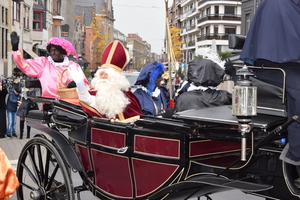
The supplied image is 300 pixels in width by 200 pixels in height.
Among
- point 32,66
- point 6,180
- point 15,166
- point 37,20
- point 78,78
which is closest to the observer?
point 6,180

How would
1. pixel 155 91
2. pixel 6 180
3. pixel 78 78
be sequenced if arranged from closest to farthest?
1. pixel 6 180
2. pixel 78 78
3. pixel 155 91

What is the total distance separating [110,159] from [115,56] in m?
1.20

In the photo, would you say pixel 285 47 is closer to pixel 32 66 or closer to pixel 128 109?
pixel 128 109

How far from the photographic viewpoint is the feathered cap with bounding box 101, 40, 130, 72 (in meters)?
4.19

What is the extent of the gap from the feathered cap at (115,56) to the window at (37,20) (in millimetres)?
38185

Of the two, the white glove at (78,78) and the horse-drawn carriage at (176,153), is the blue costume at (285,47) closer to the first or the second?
the horse-drawn carriage at (176,153)

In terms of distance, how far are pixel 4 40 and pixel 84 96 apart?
86.7 feet

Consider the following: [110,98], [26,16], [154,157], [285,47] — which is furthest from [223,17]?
[285,47]


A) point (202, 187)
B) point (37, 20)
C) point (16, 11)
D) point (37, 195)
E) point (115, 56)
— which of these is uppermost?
point (37, 20)

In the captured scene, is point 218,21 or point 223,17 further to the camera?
point 218,21

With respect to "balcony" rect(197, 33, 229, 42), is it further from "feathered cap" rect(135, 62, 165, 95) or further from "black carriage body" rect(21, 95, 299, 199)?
"black carriage body" rect(21, 95, 299, 199)

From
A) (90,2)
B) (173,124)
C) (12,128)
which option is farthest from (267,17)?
(90,2)

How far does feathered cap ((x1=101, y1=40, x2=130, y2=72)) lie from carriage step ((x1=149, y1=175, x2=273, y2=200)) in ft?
5.23

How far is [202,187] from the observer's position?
2.92 m
